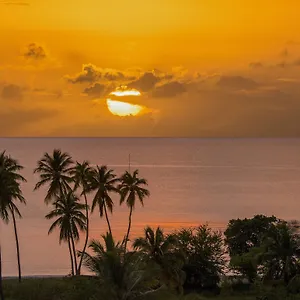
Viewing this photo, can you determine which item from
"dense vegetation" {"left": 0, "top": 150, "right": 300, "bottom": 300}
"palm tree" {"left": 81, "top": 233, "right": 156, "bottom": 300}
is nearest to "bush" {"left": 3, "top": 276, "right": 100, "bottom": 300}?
"dense vegetation" {"left": 0, "top": 150, "right": 300, "bottom": 300}

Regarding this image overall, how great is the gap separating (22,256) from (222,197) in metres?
87.6

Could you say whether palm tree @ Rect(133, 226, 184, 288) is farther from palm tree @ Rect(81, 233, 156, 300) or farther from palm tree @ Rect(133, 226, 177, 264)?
palm tree @ Rect(81, 233, 156, 300)

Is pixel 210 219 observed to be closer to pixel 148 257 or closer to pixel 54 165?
pixel 54 165

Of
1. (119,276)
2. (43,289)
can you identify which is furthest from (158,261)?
(119,276)

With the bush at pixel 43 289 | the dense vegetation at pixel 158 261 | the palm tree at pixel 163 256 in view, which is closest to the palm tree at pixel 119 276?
the dense vegetation at pixel 158 261

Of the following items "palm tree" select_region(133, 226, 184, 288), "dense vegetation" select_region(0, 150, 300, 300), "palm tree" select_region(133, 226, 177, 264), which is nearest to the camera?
"dense vegetation" select_region(0, 150, 300, 300)

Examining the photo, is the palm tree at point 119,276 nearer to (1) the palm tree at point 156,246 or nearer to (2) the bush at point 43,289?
(2) the bush at point 43,289

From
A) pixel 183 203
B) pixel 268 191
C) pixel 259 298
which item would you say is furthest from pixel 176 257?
pixel 268 191

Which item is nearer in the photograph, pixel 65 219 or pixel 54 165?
pixel 65 219

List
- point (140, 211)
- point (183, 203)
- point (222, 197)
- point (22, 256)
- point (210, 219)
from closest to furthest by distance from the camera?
1. point (22, 256)
2. point (210, 219)
3. point (140, 211)
4. point (183, 203)
5. point (222, 197)

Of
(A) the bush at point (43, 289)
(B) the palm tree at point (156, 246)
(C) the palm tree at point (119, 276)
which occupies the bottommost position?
(A) the bush at point (43, 289)

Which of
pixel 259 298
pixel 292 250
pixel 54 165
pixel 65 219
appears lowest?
pixel 259 298

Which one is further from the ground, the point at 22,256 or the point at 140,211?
the point at 140,211

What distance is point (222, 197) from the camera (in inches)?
6580
